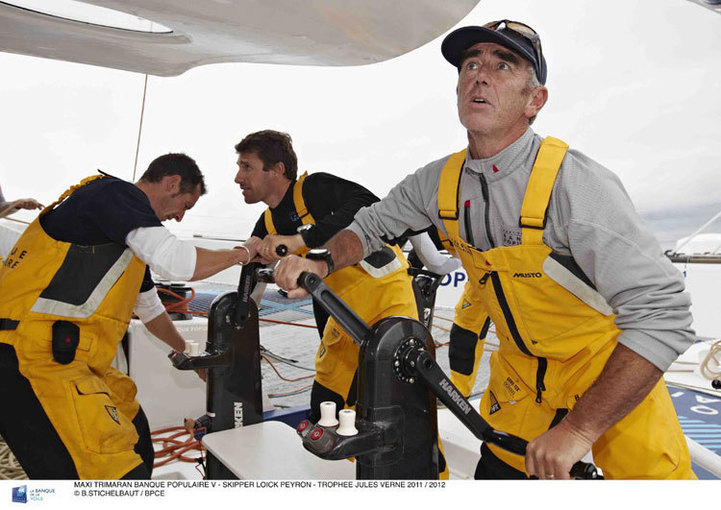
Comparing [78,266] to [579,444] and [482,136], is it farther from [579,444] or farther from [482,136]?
[579,444]

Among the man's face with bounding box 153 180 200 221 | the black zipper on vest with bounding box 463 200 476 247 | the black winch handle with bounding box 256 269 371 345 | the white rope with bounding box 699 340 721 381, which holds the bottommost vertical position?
the white rope with bounding box 699 340 721 381

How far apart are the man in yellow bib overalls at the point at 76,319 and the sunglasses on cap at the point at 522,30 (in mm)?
1029

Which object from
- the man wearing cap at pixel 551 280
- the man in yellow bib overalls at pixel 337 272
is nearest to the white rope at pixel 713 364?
the man in yellow bib overalls at pixel 337 272

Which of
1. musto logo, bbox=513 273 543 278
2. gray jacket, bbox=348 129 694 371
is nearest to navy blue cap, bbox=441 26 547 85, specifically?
gray jacket, bbox=348 129 694 371

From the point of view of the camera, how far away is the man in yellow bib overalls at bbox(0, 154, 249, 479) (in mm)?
1484

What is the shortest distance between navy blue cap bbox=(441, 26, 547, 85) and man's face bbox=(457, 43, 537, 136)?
3cm

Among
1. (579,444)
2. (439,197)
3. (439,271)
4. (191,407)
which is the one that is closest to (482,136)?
(439,197)

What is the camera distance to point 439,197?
1.37m

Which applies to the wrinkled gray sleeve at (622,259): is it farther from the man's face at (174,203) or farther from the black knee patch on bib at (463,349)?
the black knee patch on bib at (463,349)

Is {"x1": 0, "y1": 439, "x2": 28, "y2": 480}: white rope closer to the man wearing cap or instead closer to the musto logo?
the man wearing cap

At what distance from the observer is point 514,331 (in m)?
1.32

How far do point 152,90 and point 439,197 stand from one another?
1036cm

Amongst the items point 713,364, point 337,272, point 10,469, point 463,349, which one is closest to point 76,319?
point 337,272

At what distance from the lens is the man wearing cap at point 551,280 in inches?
39.3
